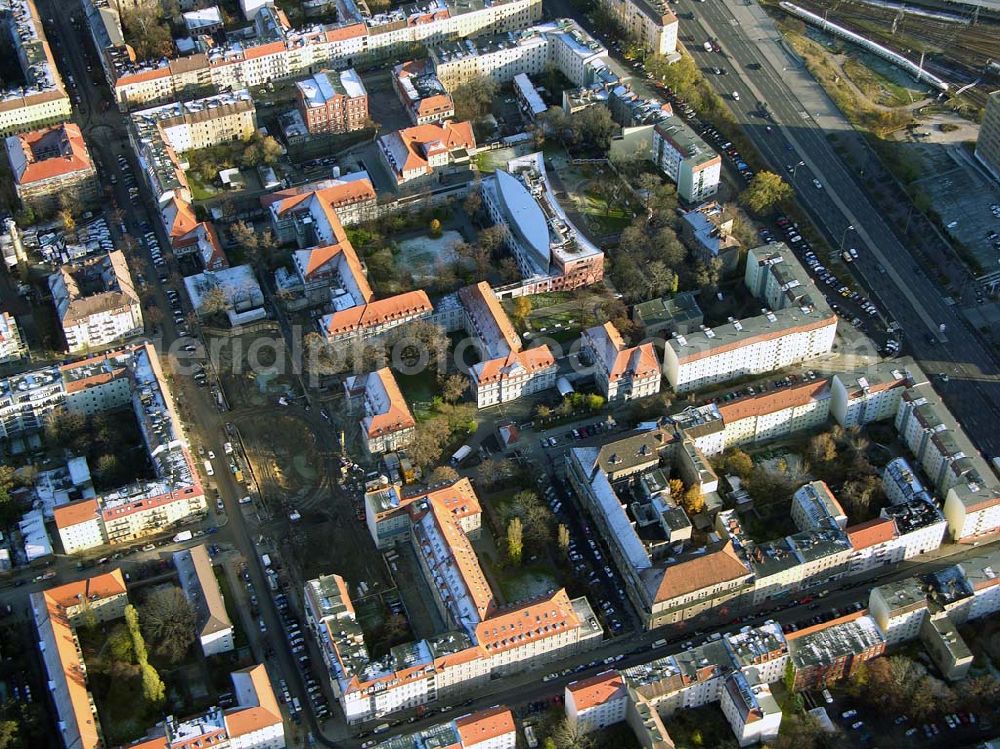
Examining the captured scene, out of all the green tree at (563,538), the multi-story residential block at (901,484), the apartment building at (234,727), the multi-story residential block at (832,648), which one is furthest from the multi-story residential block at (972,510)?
the apartment building at (234,727)

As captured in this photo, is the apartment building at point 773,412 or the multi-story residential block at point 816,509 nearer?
the multi-story residential block at point 816,509

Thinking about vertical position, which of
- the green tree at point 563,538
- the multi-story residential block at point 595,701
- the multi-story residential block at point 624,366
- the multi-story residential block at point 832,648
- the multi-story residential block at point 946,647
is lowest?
the multi-story residential block at point 946,647

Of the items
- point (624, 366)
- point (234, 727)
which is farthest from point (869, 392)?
point (234, 727)

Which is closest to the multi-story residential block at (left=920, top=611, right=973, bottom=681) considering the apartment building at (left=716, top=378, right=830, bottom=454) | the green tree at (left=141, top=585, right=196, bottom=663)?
the apartment building at (left=716, top=378, right=830, bottom=454)

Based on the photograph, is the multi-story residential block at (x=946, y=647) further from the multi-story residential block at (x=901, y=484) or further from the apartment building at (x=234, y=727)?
the apartment building at (x=234, y=727)

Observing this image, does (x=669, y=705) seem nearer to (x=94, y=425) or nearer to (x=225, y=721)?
(x=225, y=721)
